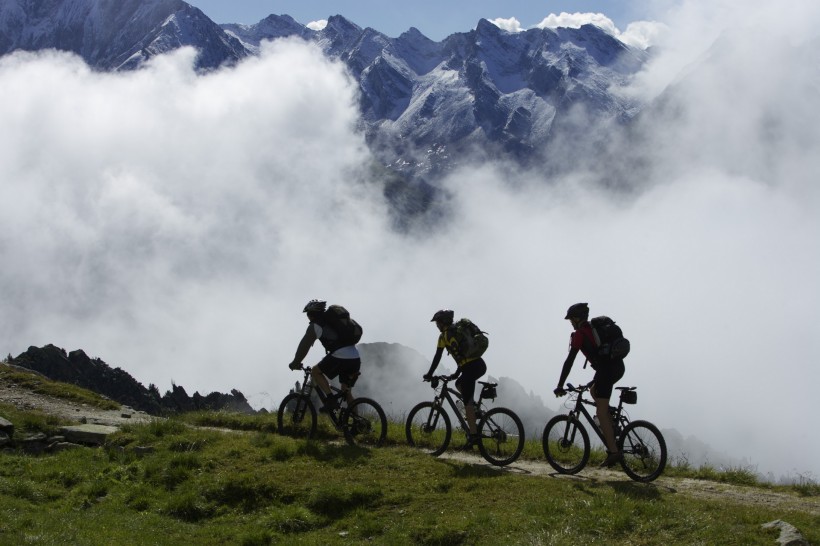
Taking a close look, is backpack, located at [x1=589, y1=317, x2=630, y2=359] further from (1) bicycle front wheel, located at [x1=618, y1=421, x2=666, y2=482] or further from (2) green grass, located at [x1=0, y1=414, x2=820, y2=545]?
(2) green grass, located at [x1=0, y1=414, x2=820, y2=545]

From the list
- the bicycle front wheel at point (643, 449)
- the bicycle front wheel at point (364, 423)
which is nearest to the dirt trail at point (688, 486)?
the bicycle front wheel at point (643, 449)

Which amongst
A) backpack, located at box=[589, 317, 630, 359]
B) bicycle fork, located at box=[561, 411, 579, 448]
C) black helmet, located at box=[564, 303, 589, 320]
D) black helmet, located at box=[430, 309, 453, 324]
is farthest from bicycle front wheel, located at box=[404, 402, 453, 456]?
backpack, located at box=[589, 317, 630, 359]

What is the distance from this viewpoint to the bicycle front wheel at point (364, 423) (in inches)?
719

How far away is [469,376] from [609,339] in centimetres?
338

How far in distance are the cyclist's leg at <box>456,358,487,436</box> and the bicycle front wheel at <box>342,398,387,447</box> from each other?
91.6 inches

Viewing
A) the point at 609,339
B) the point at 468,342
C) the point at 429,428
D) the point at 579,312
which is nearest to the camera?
the point at 609,339

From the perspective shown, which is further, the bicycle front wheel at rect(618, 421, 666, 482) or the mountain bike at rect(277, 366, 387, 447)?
the mountain bike at rect(277, 366, 387, 447)

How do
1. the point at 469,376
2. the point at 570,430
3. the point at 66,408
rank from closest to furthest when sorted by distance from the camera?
the point at 570,430, the point at 469,376, the point at 66,408

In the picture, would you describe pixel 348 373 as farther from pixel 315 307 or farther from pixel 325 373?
pixel 315 307

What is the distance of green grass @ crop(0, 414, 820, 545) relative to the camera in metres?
11.9

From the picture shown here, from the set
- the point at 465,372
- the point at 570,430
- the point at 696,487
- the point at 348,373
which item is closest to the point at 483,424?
the point at 465,372

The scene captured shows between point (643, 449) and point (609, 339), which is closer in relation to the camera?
point (643, 449)

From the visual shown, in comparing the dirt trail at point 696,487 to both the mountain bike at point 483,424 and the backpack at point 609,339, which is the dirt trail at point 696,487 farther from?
the backpack at point 609,339

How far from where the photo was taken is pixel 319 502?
14.0m
